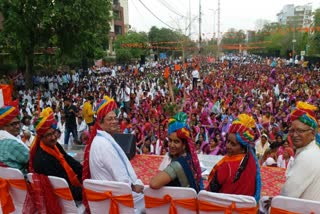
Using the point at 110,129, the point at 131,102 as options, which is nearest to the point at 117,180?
the point at 110,129

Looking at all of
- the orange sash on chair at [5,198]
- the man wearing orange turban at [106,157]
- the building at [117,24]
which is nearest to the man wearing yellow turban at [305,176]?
the man wearing orange turban at [106,157]

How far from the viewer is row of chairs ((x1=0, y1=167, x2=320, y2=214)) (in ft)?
7.47

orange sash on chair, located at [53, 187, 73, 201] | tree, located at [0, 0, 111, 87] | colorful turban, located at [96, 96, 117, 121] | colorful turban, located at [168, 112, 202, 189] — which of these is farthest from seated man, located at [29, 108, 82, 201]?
tree, located at [0, 0, 111, 87]

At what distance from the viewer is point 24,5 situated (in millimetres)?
14773

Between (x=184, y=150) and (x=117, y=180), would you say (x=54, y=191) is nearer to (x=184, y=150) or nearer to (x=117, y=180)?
(x=117, y=180)

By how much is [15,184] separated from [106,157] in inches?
39.6

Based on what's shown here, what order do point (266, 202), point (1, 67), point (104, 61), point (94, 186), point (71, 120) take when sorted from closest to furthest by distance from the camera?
point (266, 202)
point (94, 186)
point (71, 120)
point (1, 67)
point (104, 61)

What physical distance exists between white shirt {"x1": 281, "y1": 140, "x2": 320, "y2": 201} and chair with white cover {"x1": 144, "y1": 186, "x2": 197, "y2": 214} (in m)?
0.68

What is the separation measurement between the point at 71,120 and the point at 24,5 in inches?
339

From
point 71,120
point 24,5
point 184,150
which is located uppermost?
point 24,5

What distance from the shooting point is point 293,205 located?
7.29 feet

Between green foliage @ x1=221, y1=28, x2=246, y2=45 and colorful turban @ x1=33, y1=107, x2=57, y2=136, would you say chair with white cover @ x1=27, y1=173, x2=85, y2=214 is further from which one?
green foliage @ x1=221, y1=28, x2=246, y2=45

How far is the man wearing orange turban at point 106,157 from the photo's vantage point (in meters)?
2.73

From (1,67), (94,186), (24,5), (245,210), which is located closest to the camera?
(245,210)
